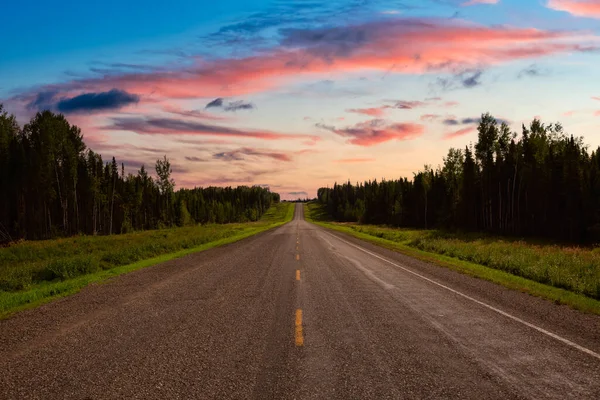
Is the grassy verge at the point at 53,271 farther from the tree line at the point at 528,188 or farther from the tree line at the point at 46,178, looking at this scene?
the tree line at the point at 528,188

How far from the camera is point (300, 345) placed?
6531mm

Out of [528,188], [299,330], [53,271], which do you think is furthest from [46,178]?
[528,188]

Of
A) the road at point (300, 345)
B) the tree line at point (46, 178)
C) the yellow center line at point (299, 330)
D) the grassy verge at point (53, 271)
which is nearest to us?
the road at point (300, 345)

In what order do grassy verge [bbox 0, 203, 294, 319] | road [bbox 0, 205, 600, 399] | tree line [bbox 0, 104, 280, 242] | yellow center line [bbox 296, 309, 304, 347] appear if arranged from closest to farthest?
road [bbox 0, 205, 600, 399] → yellow center line [bbox 296, 309, 304, 347] → grassy verge [bbox 0, 203, 294, 319] → tree line [bbox 0, 104, 280, 242]

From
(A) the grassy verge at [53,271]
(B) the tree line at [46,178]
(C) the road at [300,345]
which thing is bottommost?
(A) the grassy verge at [53,271]

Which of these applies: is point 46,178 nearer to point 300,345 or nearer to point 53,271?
point 53,271

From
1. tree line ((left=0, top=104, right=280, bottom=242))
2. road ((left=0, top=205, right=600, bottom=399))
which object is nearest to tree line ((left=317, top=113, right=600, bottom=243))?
road ((left=0, top=205, right=600, bottom=399))

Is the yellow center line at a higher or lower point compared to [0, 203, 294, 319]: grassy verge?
higher

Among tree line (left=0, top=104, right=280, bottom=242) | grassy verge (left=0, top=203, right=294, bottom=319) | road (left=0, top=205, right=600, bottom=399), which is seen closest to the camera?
road (left=0, top=205, right=600, bottom=399)

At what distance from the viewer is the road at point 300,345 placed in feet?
16.2

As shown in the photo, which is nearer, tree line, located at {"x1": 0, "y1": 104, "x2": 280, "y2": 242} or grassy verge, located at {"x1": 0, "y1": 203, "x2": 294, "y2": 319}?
grassy verge, located at {"x1": 0, "y1": 203, "x2": 294, "y2": 319}

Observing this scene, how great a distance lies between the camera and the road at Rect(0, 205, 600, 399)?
494cm

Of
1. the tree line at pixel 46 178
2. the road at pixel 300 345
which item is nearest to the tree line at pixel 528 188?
the road at pixel 300 345

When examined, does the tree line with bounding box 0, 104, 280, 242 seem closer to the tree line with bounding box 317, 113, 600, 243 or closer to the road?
the road
